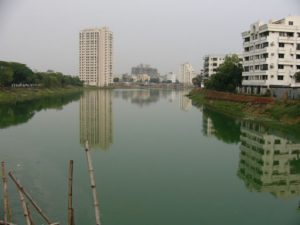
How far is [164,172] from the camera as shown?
43.5 ft

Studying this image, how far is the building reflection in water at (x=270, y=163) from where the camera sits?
12117mm

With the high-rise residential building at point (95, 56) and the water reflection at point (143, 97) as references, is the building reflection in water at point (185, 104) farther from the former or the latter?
the high-rise residential building at point (95, 56)

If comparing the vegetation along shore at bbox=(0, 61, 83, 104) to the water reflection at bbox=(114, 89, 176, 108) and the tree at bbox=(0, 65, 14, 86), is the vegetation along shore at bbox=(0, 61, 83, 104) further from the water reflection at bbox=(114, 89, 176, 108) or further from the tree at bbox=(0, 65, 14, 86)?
the water reflection at bbox=(114, 89, 176, 108)

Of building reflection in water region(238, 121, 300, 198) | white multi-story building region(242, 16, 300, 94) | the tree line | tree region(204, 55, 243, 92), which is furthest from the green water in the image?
the tree line

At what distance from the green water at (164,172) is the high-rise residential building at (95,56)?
9894 cm

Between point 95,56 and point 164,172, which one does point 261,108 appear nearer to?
point 164,172

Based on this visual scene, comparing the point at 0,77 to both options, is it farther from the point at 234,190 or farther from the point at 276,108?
the point at 234,190

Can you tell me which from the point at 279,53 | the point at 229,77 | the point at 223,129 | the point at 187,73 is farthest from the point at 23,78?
the point at 187,73

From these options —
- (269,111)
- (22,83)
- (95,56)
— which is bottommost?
(269,111)

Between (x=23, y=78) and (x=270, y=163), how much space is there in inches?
1964

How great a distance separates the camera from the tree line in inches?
1907

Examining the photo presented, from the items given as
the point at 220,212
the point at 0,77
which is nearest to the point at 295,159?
the point at 220,212

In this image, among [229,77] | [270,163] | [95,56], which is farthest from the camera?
[95,56]

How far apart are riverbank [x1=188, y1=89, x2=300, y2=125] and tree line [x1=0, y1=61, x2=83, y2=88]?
27.4 metres
